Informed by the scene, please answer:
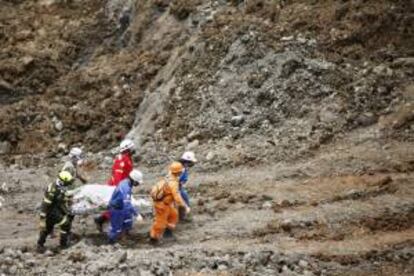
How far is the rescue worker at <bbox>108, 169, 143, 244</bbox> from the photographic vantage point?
1526 centimetres

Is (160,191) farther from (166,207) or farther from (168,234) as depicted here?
(168,234)

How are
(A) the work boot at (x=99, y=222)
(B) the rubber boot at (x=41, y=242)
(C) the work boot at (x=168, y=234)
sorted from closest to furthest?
(B) the rubber boot at (x=41, y=242) < (C) the work boot at (x=168, y=234) < (A) the work boot at (x=99, y=222)

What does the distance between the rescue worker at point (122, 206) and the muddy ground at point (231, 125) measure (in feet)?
1.40

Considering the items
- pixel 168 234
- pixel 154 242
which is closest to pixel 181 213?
pixel 168 234

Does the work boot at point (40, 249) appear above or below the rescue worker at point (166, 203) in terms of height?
below

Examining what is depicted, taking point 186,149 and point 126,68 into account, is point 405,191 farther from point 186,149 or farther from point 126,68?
point 126,68

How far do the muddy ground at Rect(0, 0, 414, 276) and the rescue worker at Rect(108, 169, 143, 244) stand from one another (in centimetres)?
43

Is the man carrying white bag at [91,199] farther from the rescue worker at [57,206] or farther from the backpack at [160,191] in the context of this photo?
the backpack at [160,191]

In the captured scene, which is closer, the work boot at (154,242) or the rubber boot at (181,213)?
the work boot at (154,242)

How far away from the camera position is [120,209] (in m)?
15.3

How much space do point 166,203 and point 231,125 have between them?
550 centimetres

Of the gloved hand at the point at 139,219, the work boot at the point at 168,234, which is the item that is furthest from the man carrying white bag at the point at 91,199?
the work boot at the point at 168,234

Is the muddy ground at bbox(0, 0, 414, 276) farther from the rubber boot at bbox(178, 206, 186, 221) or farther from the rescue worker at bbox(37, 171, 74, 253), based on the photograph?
the rescue worker at bbox(37, 171, 74, 253)

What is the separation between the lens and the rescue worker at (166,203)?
15.4 metres
